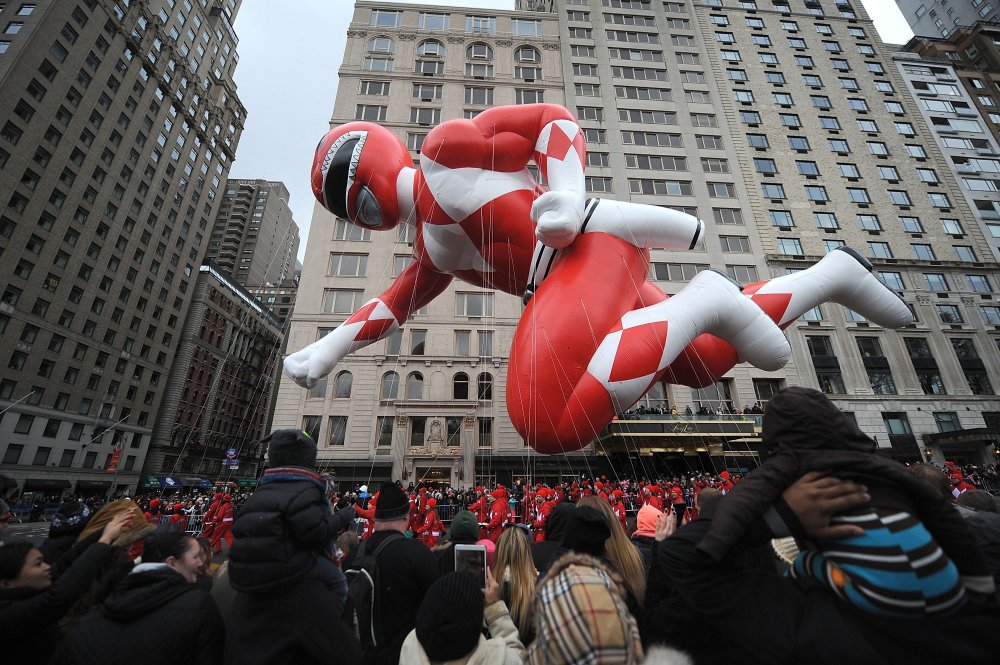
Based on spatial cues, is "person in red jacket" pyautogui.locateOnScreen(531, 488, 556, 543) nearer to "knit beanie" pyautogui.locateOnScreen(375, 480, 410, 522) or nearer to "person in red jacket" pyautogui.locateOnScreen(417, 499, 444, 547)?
"person in red jacket" pyautogui.locateOnScreen(417, 499, 444, 547)

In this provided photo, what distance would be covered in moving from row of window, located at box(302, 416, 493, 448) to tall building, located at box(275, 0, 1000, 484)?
11cm

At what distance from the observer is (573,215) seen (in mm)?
3682

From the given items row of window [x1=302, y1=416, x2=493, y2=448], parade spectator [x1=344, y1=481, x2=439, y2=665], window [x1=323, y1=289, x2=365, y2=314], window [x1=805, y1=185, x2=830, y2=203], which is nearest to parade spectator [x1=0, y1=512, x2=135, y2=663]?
parade spectator [x1=344, y1=481, x2=439, y2=665]

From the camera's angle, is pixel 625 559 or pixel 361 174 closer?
pixel 625 559

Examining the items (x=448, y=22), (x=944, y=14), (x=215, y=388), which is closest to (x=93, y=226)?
(x=215, y=388)

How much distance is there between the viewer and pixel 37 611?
1971 millimetres

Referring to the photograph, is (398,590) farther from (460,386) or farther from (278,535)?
(460,386)

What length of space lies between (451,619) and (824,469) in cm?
139

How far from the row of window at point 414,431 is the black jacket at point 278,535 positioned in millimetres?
19320

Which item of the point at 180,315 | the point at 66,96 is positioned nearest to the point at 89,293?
the point at 180,315

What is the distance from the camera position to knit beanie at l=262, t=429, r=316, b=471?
218cm

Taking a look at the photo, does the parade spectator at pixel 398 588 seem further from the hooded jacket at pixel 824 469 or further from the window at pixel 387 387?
the window at pixel 387 387

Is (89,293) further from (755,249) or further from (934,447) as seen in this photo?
(934,447)

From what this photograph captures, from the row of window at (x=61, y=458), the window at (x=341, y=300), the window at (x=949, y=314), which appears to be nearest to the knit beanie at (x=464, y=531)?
the window at (x=341, y=300)
